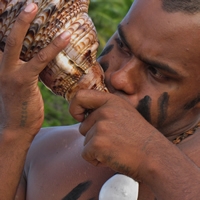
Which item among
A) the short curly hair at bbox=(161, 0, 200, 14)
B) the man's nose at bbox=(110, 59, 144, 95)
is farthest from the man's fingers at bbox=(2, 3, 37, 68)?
the short curly hair at bbox=(161, 0, 200, 14)

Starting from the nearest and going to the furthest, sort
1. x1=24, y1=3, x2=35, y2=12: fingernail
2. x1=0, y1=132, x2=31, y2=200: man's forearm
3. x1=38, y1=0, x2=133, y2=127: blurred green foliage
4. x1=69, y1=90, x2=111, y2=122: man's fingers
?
x1=24, y1=3, x2=35, y2=12: fingernail < x1=69, y1=90, x2=111, y2=122: man's fingers < x1=0, y1=132, x2=31, y2=200: man's forearm < x1=38, y1=0, x2=133, y2=127: blurred green foliage

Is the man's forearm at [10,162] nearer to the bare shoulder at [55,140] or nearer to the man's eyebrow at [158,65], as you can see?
the bare shoulder at [55,140]

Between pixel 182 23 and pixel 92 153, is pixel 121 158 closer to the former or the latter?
pixel 92 153

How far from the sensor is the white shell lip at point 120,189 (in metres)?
1.96

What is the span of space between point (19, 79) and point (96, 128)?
332 millimetres

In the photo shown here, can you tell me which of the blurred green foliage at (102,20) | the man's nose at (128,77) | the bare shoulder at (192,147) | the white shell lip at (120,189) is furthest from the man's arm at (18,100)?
the blurred green foliage at (102,20)

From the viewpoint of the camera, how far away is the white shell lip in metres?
1.96

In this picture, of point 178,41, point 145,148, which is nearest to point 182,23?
point 178,41

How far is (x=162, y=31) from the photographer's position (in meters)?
1.88

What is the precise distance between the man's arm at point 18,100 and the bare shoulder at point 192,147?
0.65 m

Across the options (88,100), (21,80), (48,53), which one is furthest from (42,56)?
(88,100)

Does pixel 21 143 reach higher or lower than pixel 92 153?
lower

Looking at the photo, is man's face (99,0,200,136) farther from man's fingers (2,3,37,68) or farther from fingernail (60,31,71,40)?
man's fingers (2,3,37,68)

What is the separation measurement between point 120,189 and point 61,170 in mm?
388
